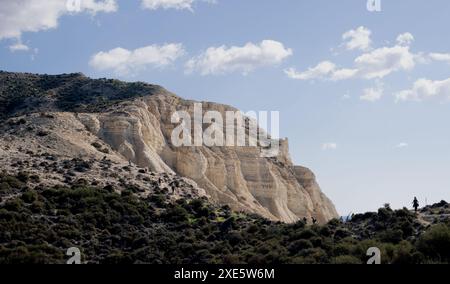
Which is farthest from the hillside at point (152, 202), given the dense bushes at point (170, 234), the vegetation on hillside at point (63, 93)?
the vegetation on hillside at point (63, 93)

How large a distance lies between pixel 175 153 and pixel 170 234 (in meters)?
25.5

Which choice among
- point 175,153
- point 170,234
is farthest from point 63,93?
point 170,234

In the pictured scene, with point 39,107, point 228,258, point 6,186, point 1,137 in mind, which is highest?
point 39,107

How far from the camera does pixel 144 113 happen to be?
6000 cm

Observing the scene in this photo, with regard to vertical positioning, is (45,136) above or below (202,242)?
above

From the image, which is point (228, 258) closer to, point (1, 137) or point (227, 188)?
point (1, 137)

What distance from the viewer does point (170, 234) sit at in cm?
3403

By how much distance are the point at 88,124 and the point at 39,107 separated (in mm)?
17797

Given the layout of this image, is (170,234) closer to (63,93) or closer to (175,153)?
(175,153)

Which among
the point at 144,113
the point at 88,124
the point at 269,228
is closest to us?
the point at 269,228

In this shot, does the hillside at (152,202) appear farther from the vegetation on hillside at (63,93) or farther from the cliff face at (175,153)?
the vegetation on hillside at (63,93)

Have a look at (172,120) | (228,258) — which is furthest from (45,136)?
(228,258)

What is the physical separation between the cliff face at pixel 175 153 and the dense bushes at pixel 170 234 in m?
12.1

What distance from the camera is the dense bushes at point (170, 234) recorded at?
26891 millimetres
